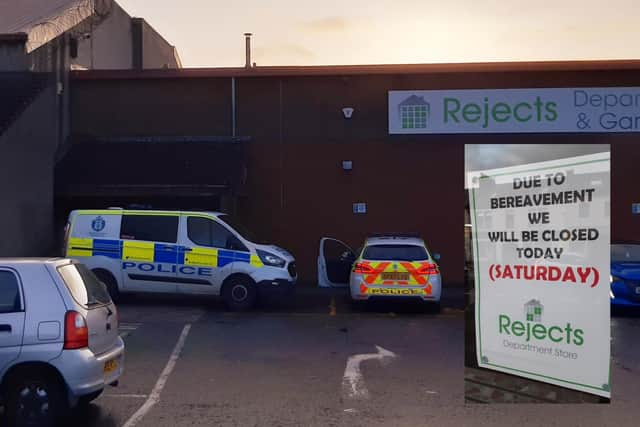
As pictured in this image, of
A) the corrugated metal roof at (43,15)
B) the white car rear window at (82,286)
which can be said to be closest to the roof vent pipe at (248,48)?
the corrugated metal roof at (43,15)

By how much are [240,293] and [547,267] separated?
11.6 m

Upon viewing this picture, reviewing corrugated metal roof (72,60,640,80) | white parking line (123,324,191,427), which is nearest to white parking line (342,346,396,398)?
white parking line (123,324,191,427)

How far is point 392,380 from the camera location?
8.15m

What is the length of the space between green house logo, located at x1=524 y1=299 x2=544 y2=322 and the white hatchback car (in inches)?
178

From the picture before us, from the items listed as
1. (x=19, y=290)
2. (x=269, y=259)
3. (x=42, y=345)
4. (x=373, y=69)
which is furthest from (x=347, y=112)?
(x=42, y=345)

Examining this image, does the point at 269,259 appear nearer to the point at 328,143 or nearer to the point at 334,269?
the point at 334,269

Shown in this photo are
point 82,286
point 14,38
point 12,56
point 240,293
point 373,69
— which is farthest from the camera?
point 373,69

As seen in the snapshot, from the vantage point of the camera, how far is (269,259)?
13758 millimetres

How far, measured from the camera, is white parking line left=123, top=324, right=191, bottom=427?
6617mm

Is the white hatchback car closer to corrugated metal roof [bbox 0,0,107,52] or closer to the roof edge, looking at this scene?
the roof edge

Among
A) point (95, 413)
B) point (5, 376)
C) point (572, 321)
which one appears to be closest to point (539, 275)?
point (572, 321)

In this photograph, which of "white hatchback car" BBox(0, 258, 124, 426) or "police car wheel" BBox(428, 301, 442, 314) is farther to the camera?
"police car wheel" BBox(428, 301, 442, 314)

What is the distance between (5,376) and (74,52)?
52.0 feet

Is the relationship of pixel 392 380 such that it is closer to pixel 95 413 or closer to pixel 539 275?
pixel 95 413
